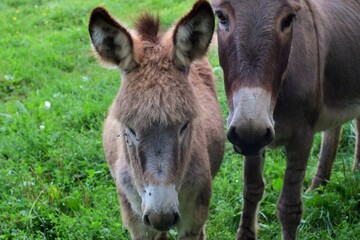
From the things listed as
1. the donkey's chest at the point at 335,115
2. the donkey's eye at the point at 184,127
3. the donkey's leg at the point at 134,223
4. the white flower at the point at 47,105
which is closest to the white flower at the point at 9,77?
the white flower at the point at 47,105

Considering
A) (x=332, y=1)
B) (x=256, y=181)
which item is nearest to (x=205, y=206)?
(x=256, y=181)

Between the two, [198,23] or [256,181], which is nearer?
[198,23]

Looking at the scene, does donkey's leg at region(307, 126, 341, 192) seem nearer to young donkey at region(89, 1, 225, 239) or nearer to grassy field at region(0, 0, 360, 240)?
grassy field at region(0, 0, 360, 240)

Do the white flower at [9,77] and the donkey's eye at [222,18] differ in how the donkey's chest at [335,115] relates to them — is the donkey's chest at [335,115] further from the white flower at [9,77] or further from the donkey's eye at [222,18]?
the white flower at [9,77]

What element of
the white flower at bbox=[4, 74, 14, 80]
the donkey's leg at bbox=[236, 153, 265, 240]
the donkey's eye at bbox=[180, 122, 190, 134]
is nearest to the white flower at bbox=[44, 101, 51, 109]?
the white flower at bbox=[4, 74, 14, 80]

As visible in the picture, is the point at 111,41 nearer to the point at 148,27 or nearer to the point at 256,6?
the point at 148,27

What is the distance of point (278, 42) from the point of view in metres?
3.52

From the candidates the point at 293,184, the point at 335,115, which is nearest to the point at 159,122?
the point at 293,184

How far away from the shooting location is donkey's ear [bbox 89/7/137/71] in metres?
3.24

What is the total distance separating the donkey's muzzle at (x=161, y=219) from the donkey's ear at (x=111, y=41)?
0.90m

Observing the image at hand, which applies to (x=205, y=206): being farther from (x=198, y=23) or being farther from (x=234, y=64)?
(x=198, y=23)

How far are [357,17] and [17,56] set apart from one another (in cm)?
506

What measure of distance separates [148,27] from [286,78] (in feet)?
3.17

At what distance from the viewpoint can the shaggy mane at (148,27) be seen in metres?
3.69
